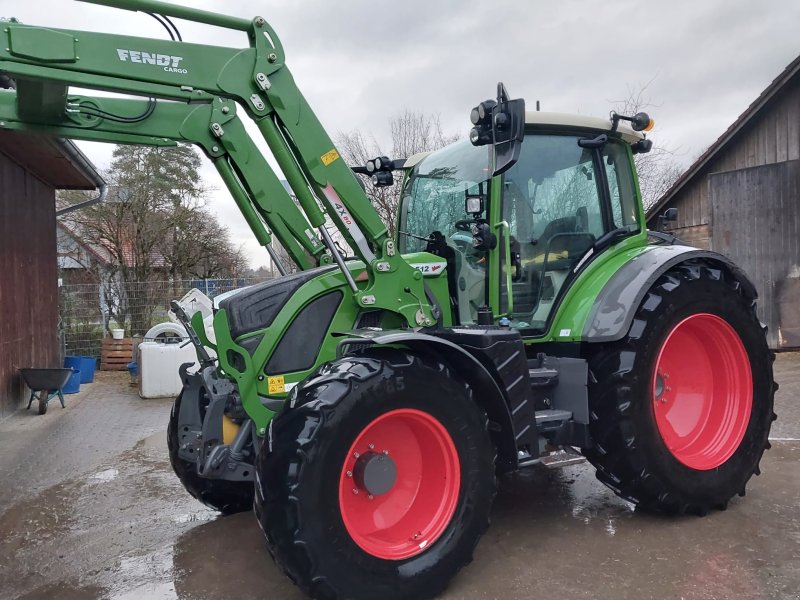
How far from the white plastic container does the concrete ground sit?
4039 millimetres

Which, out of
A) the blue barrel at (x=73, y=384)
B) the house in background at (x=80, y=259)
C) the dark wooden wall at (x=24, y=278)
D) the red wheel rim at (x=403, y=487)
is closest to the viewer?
the red wheel rim at (x=403, y=487)

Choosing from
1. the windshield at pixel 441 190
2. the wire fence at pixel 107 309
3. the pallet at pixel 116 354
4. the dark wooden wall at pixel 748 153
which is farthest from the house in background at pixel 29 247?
the dark wooden wall at pixel 748 153

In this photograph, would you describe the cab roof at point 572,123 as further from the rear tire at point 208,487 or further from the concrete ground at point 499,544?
the rear tire at point 208,487

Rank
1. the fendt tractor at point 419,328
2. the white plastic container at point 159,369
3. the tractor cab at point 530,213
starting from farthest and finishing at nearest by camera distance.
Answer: the white plastic container at point 159,369 → the tractor cab at point 530,213 → the fendt tractor at point 419,328

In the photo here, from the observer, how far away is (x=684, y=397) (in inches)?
176

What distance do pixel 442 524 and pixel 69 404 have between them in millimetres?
8113

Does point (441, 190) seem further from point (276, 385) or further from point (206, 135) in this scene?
point (276, 385)

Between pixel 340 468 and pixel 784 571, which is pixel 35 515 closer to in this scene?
pixel 340 468

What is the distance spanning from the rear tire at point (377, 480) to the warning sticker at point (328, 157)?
3.66 ft

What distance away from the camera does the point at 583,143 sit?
14.0 ft

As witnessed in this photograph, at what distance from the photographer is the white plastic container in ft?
32.2

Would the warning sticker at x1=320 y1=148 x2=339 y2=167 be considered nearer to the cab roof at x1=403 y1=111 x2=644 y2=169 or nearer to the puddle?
the cab roof at x1=403 y1=111 x2=644 y2=169

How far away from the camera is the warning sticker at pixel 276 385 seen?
3.53 metres

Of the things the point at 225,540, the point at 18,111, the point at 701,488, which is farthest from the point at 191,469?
the point at 701,488
